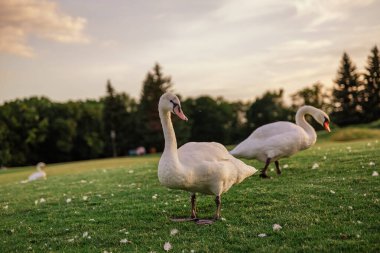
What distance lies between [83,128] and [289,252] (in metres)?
75.4

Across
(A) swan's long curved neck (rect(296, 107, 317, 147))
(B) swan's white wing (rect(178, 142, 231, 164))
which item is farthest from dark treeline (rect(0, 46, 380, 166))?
(B) swan's white wing (rect(178, 142, 231, 164))

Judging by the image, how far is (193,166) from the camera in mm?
6820

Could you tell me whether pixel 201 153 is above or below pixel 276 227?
above

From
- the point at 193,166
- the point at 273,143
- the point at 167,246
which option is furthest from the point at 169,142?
the point at 273,143

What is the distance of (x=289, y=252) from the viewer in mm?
5066

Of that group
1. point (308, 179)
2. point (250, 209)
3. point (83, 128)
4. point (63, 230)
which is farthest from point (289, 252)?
point (83, 128)

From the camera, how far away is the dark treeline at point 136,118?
Result: 65.6 m

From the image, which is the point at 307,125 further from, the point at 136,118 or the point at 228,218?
the point at 136,118

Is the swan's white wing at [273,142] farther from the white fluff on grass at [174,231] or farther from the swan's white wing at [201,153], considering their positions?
the white fluff on grass at [174,231]

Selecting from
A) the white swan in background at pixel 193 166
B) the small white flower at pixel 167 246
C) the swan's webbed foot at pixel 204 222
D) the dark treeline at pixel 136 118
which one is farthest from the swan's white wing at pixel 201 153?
the dark treeline at pixel 136 118

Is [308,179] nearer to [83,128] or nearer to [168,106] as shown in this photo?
[168,106]

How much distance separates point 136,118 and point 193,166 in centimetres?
7166

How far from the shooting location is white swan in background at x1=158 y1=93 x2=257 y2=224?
6.64 m

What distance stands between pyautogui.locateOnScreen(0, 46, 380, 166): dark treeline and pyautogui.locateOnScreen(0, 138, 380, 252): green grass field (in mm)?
57222
